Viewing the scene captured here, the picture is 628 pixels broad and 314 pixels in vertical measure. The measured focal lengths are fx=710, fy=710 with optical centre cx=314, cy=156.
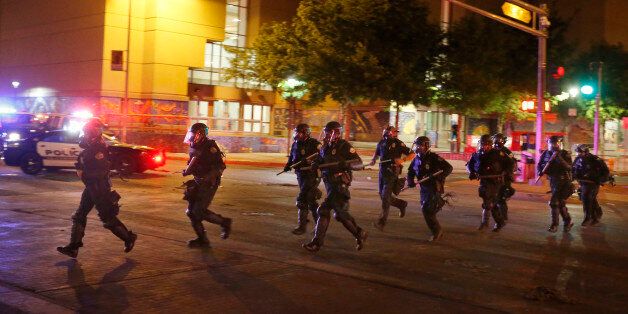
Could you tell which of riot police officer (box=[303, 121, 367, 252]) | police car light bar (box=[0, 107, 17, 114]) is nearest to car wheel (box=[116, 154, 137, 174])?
riot police officer (box=[303, 121, 367, 252])

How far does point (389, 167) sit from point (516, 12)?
8827mm

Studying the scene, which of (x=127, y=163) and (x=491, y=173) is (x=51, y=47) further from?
(x=491, y=173)

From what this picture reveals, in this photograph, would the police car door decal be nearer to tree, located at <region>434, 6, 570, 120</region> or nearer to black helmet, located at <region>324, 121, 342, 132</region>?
black helmet, located at <region>324, 121, 342, 132</region>

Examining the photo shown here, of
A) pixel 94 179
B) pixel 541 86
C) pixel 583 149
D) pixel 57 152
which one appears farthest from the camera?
pixel 541 86

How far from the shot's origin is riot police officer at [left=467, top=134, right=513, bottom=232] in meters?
11.5

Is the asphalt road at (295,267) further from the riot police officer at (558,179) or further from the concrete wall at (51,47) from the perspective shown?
the concrete wall at (51,47)

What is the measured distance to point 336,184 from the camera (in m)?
9.02

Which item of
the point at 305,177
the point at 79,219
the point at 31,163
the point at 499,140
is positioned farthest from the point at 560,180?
the point at 31,163

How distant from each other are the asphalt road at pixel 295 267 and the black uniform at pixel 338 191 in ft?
1.19

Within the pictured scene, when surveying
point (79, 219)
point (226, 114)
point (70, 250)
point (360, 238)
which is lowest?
point (70, 250)

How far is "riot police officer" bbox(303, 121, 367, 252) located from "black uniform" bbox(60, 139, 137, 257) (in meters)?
2.44

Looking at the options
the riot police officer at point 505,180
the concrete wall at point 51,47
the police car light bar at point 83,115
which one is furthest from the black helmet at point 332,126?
the concrete wall at point 51,47

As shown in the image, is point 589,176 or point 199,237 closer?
point 199,237

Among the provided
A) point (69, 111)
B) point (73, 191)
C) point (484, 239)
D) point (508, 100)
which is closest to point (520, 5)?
point (484, 239)
